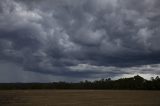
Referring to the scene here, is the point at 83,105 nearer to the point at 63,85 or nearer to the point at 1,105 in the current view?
the point at 1,105

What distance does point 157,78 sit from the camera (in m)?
83.9

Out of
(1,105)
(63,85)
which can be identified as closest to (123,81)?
(63,85)

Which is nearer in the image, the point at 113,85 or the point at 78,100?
the point at 78,100

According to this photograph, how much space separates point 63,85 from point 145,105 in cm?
4765

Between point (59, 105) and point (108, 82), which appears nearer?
point (59, 105)

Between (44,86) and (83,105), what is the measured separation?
46.5 m

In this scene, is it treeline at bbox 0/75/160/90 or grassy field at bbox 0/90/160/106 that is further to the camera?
treeline at bbox 0/75/160/90

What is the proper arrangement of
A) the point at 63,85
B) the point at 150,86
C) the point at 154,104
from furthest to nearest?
the point at 63,85
the point at 150,86
the point at 154,104

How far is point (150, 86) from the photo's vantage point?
81.0 metres

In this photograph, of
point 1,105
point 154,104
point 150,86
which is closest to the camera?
point 1,105

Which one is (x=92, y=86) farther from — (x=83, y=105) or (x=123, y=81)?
(x=83, y=105)

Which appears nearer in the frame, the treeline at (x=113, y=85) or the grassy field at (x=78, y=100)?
the grassy field at (x=78, y=100)

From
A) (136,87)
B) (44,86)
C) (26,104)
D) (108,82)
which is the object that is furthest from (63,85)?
(26,104)

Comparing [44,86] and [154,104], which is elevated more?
[44,86]
